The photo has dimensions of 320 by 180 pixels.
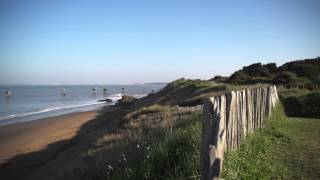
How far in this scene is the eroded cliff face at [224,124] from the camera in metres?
4.55

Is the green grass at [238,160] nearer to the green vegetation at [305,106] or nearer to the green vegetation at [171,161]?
the green vegetation at [171,161]

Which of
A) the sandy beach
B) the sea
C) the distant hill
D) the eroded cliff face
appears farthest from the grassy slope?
the sea

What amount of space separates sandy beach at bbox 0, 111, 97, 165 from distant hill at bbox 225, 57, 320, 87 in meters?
18.7

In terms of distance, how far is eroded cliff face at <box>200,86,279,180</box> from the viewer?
4547 millimetres

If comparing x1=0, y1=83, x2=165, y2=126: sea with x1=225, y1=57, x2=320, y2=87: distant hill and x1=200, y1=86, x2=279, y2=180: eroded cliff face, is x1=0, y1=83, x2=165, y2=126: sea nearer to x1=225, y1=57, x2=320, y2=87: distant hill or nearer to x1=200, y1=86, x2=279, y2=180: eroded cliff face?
x1=225, y1=57, x2=320, y2=87: distant hill

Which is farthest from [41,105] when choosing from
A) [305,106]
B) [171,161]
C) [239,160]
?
[239,160]

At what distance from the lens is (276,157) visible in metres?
7.29

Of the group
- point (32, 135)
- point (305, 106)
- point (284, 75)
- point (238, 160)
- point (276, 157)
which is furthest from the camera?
point (284, 75)

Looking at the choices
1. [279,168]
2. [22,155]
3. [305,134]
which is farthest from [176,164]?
[22,155]

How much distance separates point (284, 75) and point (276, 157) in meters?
33.8

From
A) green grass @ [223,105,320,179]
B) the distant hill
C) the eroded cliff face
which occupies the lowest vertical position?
green grass @ [223,105,320,179]

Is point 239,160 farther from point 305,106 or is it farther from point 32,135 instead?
point 32,135

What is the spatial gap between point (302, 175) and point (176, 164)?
2269mm

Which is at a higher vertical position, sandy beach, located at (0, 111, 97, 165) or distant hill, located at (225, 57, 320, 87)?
distant hill, located at (225, 57, 320, 87)
